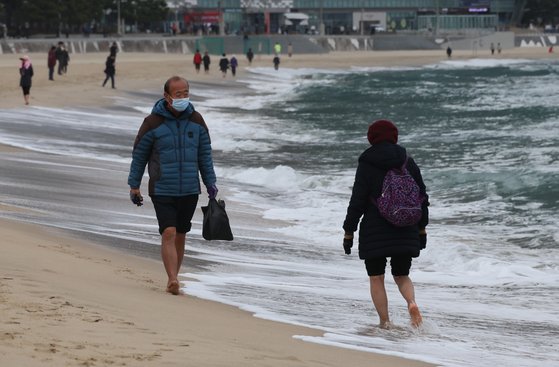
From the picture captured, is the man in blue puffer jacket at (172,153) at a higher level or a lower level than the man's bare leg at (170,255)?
higher

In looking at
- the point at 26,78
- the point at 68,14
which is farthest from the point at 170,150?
the point at 68,14

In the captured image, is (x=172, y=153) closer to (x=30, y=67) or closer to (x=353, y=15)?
(x=30, y=67)

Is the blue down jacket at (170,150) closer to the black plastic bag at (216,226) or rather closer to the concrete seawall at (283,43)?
the black plastic bag at (216,226)

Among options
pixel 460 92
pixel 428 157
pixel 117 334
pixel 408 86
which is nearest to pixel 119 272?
pixel 117 334

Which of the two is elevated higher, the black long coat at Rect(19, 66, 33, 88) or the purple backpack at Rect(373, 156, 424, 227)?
the purple backpack at Rect(373, 156, 424, 227)

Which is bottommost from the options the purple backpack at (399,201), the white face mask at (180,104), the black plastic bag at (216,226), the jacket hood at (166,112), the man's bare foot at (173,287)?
the man's bare foot at (173,287)

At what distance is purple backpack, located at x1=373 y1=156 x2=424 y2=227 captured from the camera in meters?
8.78

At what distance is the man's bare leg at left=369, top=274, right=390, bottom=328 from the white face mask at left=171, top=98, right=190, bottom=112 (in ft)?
5.86

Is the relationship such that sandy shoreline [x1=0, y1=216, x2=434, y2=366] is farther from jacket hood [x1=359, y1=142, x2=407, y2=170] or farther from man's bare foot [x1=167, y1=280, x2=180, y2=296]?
jacket hood [x1=359, y1=142, x2=407, y2=170]

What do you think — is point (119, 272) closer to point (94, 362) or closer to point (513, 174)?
point (94, 362)

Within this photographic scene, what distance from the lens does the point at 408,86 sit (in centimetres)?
7669

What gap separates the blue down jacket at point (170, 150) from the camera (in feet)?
30.7

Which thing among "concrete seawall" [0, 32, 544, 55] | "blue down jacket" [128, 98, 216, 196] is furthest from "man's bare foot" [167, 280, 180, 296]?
"concrete seawall" [0, 32, 544, 55]

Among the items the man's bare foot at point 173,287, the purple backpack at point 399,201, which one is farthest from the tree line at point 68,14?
the purple backpack at point 399,201
